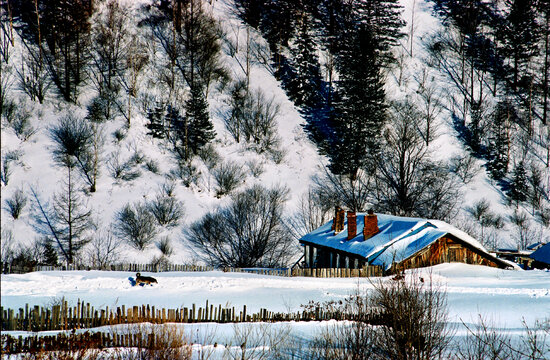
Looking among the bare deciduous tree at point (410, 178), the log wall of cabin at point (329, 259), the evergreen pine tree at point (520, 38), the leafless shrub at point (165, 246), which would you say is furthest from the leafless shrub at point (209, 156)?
the evergreen pine tree at point (520, 38)

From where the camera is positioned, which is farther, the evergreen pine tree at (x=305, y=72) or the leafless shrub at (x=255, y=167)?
the evergreen pine tree at (x=305, y=72)

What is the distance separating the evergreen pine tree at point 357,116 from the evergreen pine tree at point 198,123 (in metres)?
16.8

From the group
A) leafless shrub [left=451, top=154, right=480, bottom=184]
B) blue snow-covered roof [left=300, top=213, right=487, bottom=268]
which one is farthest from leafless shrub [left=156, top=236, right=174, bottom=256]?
leafless shrub [left=451, top=154, right=480, bottom=184]

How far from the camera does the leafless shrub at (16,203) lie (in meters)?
40.4

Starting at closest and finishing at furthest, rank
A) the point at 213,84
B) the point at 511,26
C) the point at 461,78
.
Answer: the point at 213,84 < the point at 461,78 < the point at 511,26

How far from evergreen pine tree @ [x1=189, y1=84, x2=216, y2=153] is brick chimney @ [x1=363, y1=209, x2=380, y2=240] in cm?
2767

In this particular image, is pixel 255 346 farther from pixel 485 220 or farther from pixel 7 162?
pixel 485 220

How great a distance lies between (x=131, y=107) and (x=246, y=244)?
25.4 m

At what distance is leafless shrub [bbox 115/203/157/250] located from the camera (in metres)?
40.7

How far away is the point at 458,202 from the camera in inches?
1991

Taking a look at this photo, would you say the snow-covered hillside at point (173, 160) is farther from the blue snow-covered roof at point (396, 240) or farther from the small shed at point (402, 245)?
the blue snow-covered roof at point (396, 240)

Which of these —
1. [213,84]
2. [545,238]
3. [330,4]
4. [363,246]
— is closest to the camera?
[363,246]

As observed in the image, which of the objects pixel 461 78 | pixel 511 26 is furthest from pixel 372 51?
pixel 511 26

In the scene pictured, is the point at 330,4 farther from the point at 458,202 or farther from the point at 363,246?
the point at 363,246
